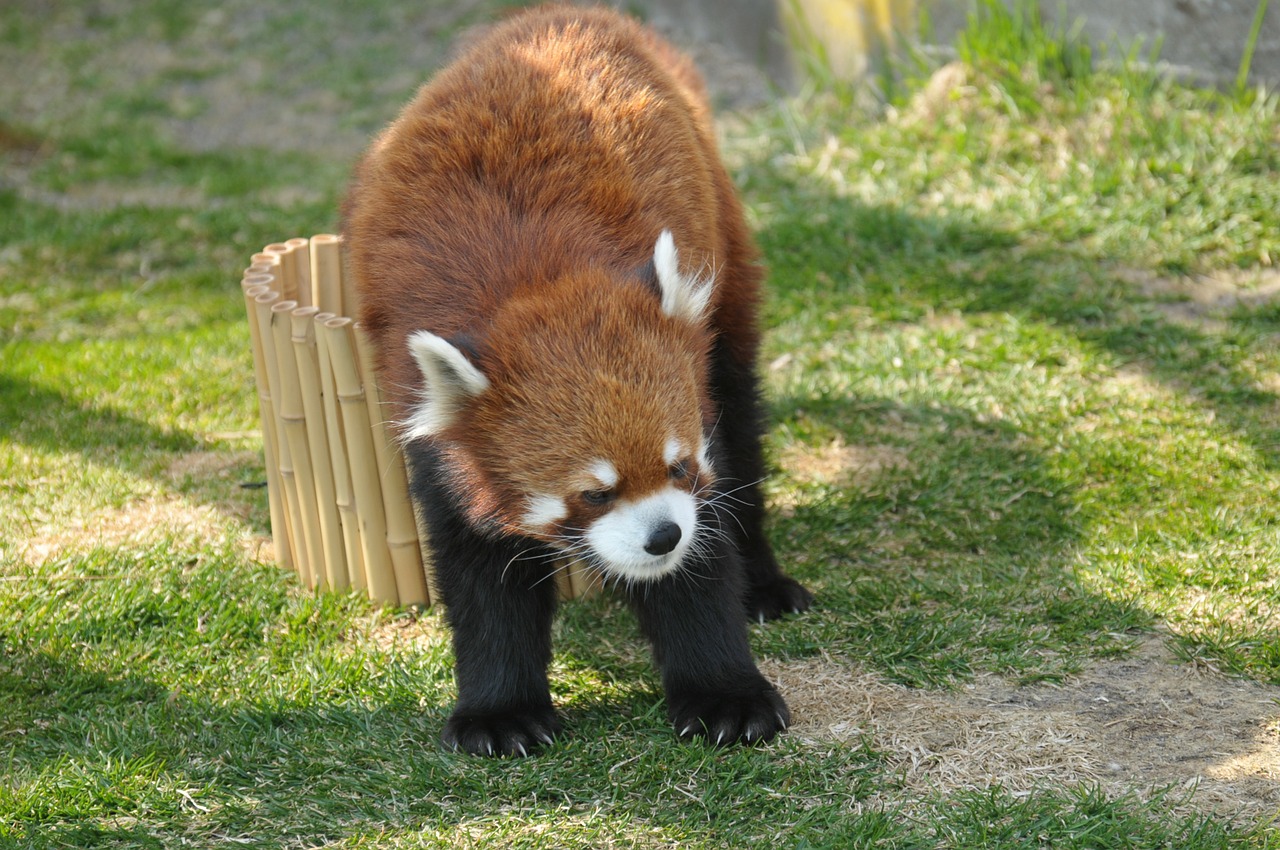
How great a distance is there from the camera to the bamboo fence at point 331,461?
147 inches

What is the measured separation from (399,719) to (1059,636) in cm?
190

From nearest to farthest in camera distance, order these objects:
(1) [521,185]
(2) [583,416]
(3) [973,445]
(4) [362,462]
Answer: (2) [583,416] → (1) [521,185] → (4) [362,462] → (3) [973,445]

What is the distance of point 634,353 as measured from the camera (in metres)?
2.83

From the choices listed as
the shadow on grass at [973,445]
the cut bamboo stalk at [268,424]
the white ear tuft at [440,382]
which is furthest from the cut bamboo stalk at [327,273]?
the shadow on grass at [973,445]

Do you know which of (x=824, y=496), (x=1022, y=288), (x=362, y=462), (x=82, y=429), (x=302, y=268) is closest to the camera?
(x=362, y=462)

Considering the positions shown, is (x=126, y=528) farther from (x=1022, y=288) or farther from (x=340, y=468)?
(x=1022, y=288)

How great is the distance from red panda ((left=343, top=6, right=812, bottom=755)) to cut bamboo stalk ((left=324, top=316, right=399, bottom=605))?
0.33 meters

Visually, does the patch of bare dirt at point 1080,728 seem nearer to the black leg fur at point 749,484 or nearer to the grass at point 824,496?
the grass at point 824,496

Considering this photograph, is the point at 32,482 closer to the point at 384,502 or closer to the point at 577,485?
the point at 384,502

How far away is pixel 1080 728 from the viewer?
3.12 metres

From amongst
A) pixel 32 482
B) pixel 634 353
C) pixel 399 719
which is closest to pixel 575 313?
pixel 634 353

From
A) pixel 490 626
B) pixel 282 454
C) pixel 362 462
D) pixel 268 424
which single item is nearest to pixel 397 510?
pixel 362 462

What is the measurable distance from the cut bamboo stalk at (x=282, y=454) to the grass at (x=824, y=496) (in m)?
0.13

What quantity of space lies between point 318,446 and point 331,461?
0.20ft
